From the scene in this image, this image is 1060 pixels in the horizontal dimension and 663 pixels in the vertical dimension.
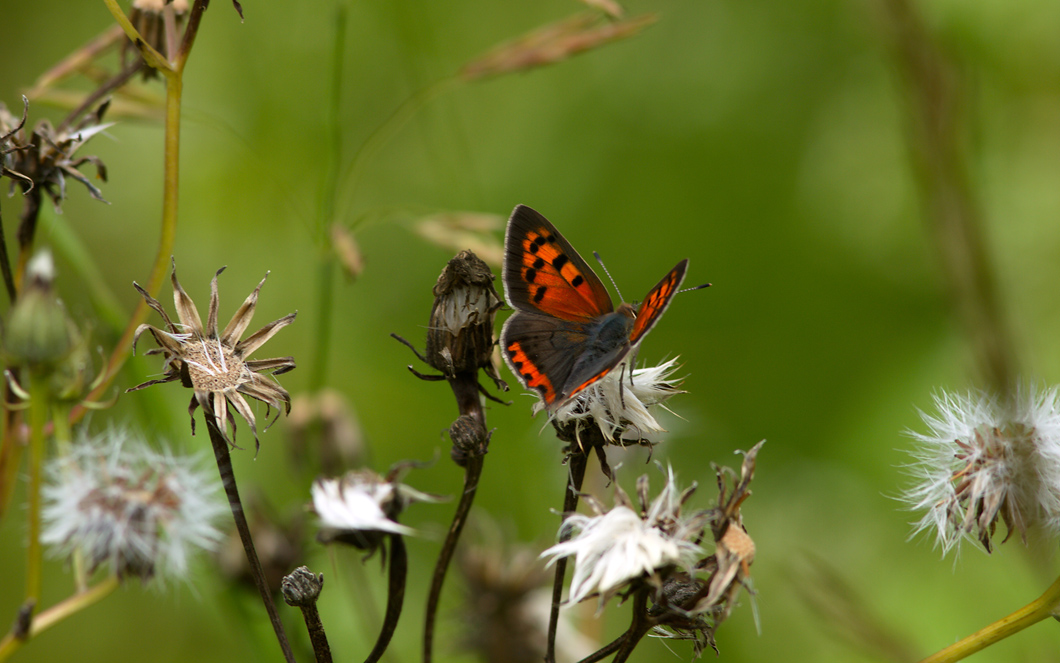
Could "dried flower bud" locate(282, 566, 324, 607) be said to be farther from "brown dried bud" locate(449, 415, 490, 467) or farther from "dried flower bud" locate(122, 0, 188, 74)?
"dried flower bud" locate(122, 0, 188, 74)

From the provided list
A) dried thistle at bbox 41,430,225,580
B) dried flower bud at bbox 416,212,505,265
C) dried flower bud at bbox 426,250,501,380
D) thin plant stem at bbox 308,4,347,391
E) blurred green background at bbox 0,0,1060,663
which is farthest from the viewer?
blurred green background at bbox 0,0,1060,663

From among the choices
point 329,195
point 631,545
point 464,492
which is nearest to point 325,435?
point 329,195

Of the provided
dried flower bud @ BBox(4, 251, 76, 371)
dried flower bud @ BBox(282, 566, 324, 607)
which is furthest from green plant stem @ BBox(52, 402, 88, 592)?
dried flower bud @ BBox(282, 566, 324, 607)

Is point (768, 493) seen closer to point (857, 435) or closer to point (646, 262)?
point (857, 435)

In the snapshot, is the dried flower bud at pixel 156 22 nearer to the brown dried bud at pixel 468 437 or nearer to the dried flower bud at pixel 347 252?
the dried flower bud at pixel 347 252

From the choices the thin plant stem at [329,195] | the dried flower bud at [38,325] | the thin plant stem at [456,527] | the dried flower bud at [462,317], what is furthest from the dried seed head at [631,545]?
the thin plant stem at [329,195]

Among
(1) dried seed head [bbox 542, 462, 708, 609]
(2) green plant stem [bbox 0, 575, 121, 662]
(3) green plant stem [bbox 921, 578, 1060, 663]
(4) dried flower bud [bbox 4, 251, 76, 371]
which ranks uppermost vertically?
(4) dried flower bud [bbox 4, 251, 76, 371]

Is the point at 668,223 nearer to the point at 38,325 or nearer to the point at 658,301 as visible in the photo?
the point at 658,301
